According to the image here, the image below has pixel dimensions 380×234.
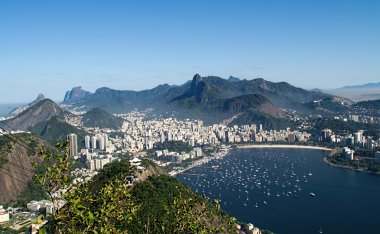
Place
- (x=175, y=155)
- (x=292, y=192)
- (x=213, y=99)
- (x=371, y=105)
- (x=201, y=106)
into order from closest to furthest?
(x=292, y=192)
(x=175, y=155)
(x=371, y=105)
(x=201, y=106)
(x=213, y=99)

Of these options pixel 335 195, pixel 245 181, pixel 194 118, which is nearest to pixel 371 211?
pixel 335 195

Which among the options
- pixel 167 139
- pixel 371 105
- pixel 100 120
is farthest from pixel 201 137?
pixel 371 105

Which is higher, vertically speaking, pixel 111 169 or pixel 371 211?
pixel 111 169

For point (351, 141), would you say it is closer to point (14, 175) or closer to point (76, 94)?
point (14, 175)

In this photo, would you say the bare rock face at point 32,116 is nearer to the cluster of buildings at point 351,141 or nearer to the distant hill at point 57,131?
the distant hill at point 57,131

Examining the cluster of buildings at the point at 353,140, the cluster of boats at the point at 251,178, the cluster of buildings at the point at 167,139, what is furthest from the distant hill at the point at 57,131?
the cluster of buildings at the point at 353,140

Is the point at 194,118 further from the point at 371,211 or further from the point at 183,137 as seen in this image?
the point at 371,211
